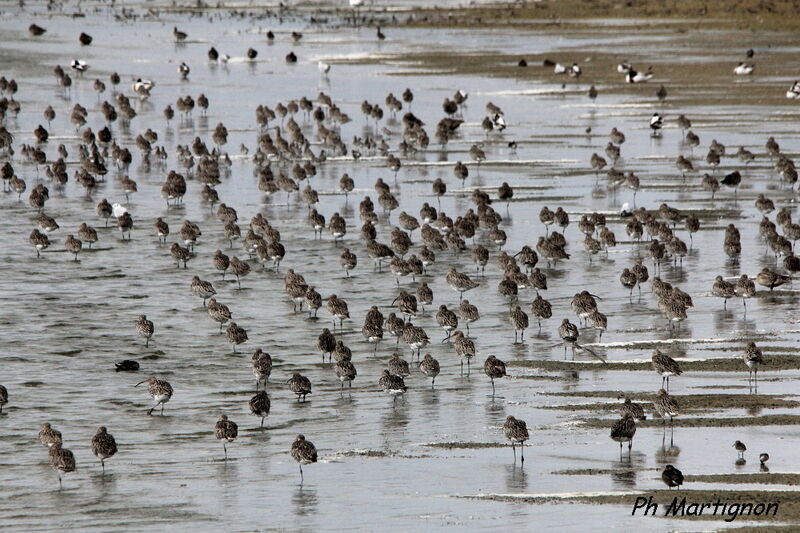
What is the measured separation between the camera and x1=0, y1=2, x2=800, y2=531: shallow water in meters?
18.0

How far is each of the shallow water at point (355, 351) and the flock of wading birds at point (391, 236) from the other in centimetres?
36

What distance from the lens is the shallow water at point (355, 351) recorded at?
709 inches

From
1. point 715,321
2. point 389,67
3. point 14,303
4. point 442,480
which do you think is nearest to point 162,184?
point 14,303

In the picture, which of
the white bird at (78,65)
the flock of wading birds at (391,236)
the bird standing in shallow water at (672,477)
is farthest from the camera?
the white bird at (78,65)

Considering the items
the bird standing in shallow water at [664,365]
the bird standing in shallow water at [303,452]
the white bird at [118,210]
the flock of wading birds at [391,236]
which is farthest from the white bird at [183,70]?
the bird standing in shallow water at [303,452]

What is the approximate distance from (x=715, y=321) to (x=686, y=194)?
13.8 meters

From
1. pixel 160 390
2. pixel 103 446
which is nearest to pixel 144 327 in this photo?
pixel 160 390

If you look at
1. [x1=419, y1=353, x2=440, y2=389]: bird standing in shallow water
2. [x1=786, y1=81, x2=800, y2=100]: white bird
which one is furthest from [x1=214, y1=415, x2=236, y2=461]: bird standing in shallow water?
[x1=786, y1=81, x2=800, y2=100]: white bird

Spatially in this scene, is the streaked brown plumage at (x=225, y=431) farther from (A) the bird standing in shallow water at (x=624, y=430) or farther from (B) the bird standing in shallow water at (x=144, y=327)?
(B) the bird standing in shallow water at (x=144, y=327)

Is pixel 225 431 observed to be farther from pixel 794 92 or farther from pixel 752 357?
pixel 794 92

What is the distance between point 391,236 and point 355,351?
8.38 metres

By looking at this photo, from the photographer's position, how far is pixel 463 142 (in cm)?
5103

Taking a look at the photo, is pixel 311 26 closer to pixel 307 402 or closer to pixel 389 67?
pixel 389 67

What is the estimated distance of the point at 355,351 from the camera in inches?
1021
